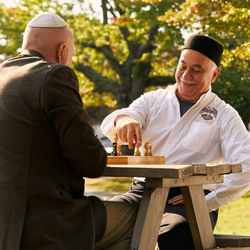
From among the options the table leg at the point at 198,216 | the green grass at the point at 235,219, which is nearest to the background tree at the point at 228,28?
the green grass at the point at 235,219

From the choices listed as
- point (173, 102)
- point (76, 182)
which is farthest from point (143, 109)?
point (76, 182)

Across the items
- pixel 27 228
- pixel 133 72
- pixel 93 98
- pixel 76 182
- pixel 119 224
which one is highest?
pixel 76 182

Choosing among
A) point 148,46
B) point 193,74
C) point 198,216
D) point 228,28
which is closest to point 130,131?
point 198,216

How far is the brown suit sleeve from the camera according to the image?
2336 mm

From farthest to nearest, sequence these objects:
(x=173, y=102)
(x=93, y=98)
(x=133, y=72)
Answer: (x=93, y=98) < (x=133, y=72) < (x=173, y=102)

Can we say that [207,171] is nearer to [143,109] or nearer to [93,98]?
[143,109]

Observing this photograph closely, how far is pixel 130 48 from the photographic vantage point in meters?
18.9

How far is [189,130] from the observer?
3.91 metres

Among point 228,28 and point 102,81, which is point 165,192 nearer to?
point 228,28

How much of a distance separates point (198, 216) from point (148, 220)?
0.48m

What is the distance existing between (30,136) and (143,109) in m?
1.94

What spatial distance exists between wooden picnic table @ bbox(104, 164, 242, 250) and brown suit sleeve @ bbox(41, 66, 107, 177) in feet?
0.94

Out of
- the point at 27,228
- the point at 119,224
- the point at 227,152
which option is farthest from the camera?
the point at 227,152

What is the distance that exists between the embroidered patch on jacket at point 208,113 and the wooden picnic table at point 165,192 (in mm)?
900
